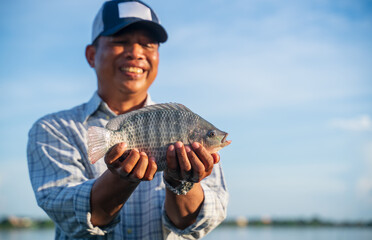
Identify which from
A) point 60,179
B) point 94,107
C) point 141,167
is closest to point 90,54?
point 94,107

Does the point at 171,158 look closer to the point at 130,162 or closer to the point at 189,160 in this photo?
the point at 189,160

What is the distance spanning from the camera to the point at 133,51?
15.1 feet

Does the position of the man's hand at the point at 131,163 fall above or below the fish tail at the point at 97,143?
below

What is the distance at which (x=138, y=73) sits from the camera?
15.3 ft

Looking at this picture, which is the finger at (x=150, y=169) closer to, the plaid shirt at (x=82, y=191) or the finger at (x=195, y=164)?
the finger at (x=195, y=164)

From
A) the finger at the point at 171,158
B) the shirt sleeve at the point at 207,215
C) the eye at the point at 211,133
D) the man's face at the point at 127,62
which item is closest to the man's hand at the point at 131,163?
the finger at the point at 171,158

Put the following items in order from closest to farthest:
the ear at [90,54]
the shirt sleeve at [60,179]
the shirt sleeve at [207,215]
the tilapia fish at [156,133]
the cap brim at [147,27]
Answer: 1. the tilapia fish at [156,133]
2. the shirt sleeve at [60,179]
3. the shirt sleeve at [207,215]
4. the cap brim at [147,27]
5. the ear at [90,54]

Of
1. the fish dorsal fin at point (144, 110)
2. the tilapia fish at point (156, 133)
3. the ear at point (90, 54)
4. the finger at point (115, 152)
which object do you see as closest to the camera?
the finger at point (115, 152)

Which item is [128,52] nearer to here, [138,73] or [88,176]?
[138,73]

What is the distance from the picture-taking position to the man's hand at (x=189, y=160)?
3.11m

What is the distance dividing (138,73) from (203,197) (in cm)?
174

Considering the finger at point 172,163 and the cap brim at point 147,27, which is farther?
the cap brim at point 147,27

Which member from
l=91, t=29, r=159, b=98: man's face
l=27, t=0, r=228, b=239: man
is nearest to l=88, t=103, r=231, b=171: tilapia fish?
l=27, t=0, r=228, b=239: man

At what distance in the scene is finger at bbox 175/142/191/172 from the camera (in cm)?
309
